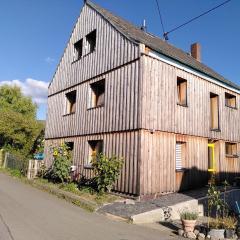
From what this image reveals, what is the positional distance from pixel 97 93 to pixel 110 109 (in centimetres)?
261

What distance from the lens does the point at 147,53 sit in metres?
13.9

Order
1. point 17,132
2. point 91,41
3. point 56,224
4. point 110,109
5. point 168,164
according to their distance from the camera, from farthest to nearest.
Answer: point 17,132 → point 91,41 → point 110,109 → point 168,164 → point 56,224

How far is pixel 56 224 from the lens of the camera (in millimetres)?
8820

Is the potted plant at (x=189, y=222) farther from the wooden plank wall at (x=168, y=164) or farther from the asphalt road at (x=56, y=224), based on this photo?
the wooden plank wall at (x=168, y=164)

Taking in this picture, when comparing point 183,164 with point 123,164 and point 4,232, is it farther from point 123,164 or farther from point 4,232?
point 4,232

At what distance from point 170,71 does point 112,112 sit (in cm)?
339

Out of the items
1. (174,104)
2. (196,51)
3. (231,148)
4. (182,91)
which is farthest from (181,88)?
(196,51)

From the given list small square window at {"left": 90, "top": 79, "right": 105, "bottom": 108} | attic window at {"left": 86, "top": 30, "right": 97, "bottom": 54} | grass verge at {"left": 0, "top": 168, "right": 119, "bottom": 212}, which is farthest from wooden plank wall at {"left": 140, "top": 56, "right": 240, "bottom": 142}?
attic window at {"left": 86, "top": 30, "right": 97, "bottom": 54}

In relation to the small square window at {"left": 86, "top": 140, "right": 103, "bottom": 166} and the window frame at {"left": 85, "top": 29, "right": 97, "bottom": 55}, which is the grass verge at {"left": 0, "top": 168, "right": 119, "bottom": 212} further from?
the window frame at {"left": 85, "top": 29, "right": 97, "bottom": 55}

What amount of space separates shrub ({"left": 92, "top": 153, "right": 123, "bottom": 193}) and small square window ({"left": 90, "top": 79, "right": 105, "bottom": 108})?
4.45 metres

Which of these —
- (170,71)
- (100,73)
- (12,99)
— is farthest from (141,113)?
(12,99)

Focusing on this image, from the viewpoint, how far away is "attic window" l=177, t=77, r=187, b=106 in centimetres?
1588

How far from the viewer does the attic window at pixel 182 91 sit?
15.9 m

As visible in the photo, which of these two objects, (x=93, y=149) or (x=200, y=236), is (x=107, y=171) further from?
(x=200, y=236)
